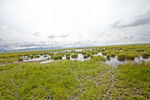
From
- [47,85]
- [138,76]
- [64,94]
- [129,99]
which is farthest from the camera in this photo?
[138,76]

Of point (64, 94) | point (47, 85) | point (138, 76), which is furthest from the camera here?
point (138, 76)

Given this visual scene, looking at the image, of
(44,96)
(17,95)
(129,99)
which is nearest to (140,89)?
(129,99)

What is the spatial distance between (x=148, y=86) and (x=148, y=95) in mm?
1392

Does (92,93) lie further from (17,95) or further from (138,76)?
(17,95)

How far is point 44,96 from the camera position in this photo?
19.4ft

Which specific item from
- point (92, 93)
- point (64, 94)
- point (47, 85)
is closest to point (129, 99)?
point (92, 93)

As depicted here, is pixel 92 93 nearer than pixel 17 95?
Yes

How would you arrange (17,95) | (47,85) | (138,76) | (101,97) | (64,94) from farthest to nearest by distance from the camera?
1. (138,76)
2. (47,85)
3. (17,95)
4. (64,94)
5. (101,97)

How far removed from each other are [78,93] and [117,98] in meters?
3.41

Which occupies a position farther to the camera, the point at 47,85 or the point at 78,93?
the point at 47,85

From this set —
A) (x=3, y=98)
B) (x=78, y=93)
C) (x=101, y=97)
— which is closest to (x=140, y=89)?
(x=101, y=97)

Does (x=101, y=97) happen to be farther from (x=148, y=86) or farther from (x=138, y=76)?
(x=138, y=76)

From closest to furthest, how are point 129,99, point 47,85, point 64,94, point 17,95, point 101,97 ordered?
→ point 129,99, point 101,97, point 64,94, point 17,95, point 47,85

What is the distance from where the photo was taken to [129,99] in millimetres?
4957
